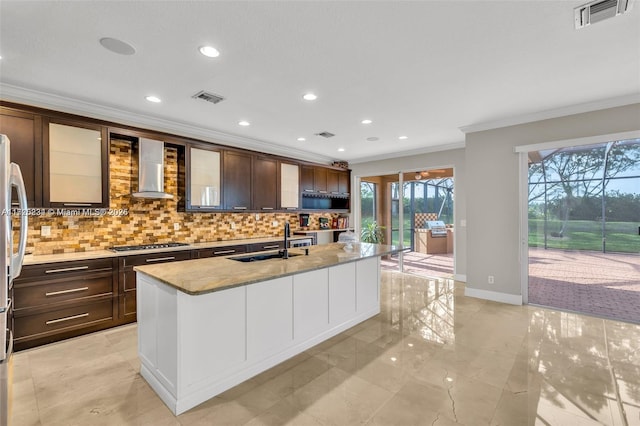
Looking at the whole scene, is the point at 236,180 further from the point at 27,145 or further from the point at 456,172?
the point at 456,172

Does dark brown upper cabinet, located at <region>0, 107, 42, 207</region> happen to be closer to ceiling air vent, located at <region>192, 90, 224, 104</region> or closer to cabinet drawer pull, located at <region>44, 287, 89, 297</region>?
cabinet drawer pull, located at <region>44, 287, 89, 297</region>

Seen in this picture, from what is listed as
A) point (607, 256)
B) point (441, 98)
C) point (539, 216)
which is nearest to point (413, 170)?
point (539, 216)

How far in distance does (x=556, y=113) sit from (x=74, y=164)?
19.3 ft

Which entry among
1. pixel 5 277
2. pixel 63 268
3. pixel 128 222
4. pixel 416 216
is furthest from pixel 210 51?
pixel 416 216

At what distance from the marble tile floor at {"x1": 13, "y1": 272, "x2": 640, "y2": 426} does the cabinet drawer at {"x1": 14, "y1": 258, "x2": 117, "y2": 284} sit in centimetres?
71

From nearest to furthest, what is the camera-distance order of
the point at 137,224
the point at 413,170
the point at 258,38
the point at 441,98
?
1. the point at 258,38
2. the point at 441,98
3. the point at 137,224
4. the point at 413,170

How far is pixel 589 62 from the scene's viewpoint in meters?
2.63

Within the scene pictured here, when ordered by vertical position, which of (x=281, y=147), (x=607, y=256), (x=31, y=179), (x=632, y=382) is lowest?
(x=632, y=382)

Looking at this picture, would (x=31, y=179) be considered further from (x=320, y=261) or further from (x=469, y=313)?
(x=469, y=313)

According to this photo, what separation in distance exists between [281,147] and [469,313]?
4.16 meters

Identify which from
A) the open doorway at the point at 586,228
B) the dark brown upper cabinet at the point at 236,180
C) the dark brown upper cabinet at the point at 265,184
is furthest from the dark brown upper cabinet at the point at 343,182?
the open doorway at the point at 586,228

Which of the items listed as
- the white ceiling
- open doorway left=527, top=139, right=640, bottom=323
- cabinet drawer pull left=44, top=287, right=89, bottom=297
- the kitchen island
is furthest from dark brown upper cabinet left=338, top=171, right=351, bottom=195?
cabinet drawer pull left=44, top=287, right=89, bottom=297

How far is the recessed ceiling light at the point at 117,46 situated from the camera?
2240 millimetres

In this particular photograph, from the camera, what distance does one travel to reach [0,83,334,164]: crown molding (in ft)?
10.1
